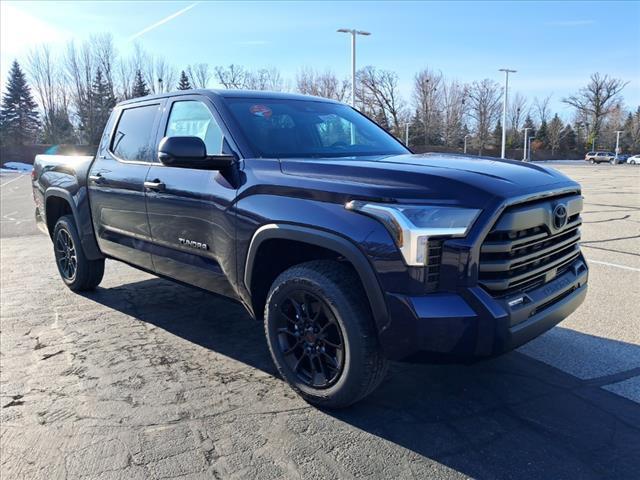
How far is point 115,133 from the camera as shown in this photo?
4926 millimetres

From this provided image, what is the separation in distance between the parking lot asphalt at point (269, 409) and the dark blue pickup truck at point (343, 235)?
336 millimetres

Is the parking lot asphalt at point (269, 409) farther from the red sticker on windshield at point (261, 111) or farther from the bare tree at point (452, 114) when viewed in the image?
the bare tree at point (452, 114)

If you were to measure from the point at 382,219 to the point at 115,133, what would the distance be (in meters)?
3.39

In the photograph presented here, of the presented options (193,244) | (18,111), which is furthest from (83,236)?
(18,111)

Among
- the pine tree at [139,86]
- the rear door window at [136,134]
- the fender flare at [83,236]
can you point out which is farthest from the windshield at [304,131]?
the pine tree at [139,86]

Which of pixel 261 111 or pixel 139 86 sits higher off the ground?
pixel 139 86

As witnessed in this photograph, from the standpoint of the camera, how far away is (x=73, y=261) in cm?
559

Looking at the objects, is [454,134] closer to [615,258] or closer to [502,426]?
[615,258]

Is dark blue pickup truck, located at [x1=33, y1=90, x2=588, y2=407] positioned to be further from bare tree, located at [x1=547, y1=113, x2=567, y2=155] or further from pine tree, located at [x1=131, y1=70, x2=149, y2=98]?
bare tree, located at [x1=547, y1=113, x2=567, y2=155]

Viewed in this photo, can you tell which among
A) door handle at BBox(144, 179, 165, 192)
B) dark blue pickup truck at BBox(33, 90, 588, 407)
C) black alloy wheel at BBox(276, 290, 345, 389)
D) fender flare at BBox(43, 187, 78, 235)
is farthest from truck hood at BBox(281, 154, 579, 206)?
fender flare at BBox(43, 187, 78, 235)

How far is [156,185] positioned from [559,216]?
111 inches

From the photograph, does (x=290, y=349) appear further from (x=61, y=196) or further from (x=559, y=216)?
(x=61, y=196)

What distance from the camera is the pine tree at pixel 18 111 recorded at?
6255 cm

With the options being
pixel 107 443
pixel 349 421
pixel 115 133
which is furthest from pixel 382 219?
pixel 115 133
